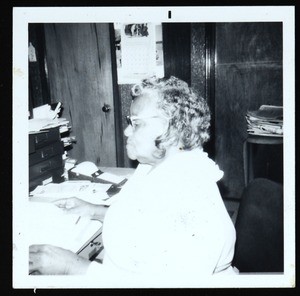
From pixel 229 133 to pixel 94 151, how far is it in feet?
4.39

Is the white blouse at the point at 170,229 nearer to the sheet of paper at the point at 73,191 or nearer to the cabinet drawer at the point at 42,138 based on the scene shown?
the sheet of paper at the point at 73,191

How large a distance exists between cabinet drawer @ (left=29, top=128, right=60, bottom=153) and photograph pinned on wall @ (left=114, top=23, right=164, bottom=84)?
82cm

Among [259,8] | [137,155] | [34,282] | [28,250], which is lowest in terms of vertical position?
[34,282]

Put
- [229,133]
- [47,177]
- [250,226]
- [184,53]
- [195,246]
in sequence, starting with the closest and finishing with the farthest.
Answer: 1. [195,246]
2. [250,226]
3. [47,177]
4. [184,53]
5. [229,133]

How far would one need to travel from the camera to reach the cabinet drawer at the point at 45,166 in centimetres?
153

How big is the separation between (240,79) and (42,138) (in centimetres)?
192

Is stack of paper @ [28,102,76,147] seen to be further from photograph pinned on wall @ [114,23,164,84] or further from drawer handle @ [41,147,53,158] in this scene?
photograph pinned on wall @ [114,23,164,84]

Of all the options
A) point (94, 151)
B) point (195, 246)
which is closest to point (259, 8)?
point (195, 246)

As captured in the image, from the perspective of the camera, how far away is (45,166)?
1.60 metres

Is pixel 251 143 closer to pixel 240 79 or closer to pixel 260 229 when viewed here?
pixel 240 79

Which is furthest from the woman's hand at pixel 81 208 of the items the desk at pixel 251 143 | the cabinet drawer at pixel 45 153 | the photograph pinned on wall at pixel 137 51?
the desk at pixel 251 143

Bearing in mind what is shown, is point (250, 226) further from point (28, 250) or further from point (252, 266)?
point (28, 250)

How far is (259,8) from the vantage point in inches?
44.4

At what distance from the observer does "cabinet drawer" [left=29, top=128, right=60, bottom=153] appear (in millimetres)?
1510
